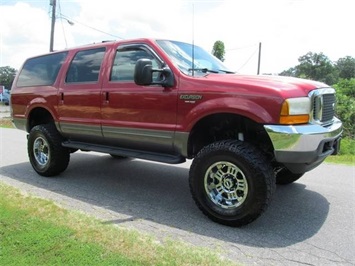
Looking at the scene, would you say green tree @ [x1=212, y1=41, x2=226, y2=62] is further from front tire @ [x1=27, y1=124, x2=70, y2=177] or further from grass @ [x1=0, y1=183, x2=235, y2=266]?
grass @ [x1=0, y1=183, x2=235, y2=266]

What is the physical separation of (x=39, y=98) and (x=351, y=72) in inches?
3593

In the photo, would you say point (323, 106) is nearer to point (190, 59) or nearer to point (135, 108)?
point (190, 59)

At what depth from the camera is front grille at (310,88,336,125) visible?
11.5 feet

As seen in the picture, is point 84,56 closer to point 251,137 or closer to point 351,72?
point 251,137

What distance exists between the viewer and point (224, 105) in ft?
11.7

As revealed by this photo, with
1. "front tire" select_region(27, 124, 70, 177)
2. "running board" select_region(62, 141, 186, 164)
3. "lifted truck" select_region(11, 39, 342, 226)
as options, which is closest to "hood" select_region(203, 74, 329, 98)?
"lifted truck" select_region(11, 39, 342, 226)

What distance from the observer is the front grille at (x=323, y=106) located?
3498 mm

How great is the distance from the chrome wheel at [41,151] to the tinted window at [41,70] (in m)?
0.97

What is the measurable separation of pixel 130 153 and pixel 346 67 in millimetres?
94339

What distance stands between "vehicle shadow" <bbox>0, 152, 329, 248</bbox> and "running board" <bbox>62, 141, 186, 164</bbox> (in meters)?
0.59

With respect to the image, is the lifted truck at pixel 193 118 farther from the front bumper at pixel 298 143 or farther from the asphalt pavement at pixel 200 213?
the asphalt pavement at pixel 200 213

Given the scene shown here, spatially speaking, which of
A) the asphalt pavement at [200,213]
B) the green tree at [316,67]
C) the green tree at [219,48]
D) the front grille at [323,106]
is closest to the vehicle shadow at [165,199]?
the asphalt pavement at [200,213]

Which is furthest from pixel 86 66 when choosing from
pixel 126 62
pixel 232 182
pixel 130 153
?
pixel 232 182

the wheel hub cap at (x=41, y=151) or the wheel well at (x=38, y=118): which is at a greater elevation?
the wheel well at (x=38, y=118)
